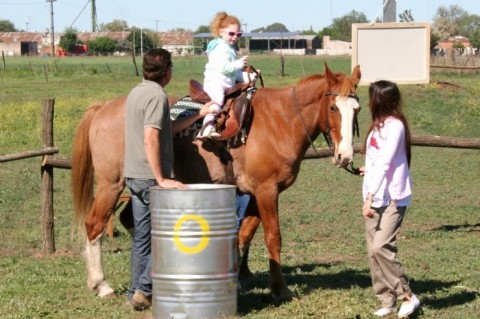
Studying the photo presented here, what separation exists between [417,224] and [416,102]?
17115mm

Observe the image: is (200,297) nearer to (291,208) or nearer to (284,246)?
(284,246)

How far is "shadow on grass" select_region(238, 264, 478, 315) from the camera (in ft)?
25.4

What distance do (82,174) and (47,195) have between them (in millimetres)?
2217

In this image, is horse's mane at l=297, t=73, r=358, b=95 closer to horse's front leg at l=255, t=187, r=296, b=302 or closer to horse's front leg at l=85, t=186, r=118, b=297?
horse's front leg at l=255, t=187, r=296, b=302

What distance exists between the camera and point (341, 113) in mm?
7465

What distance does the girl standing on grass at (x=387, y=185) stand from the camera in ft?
22.3

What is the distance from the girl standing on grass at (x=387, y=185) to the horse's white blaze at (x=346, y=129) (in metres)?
0.37

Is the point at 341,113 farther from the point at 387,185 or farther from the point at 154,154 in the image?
the point at 154,154

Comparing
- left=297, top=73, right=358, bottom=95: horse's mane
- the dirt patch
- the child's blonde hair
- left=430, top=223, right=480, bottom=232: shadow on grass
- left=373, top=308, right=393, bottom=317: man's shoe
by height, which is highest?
the child's blonde hair

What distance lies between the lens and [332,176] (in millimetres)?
17312

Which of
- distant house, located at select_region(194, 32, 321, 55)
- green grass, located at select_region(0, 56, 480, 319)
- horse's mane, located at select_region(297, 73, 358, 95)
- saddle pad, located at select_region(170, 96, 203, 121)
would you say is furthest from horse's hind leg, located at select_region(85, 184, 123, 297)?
distant house, located at select_region(194, 32, 321, 55)

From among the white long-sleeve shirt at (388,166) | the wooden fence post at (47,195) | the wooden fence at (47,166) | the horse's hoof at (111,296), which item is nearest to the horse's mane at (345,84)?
the white long-sleeve shirt at (388,166)

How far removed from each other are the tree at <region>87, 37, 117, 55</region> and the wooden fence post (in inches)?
4528

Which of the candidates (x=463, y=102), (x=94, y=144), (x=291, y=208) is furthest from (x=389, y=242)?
(x=463, y=102)
